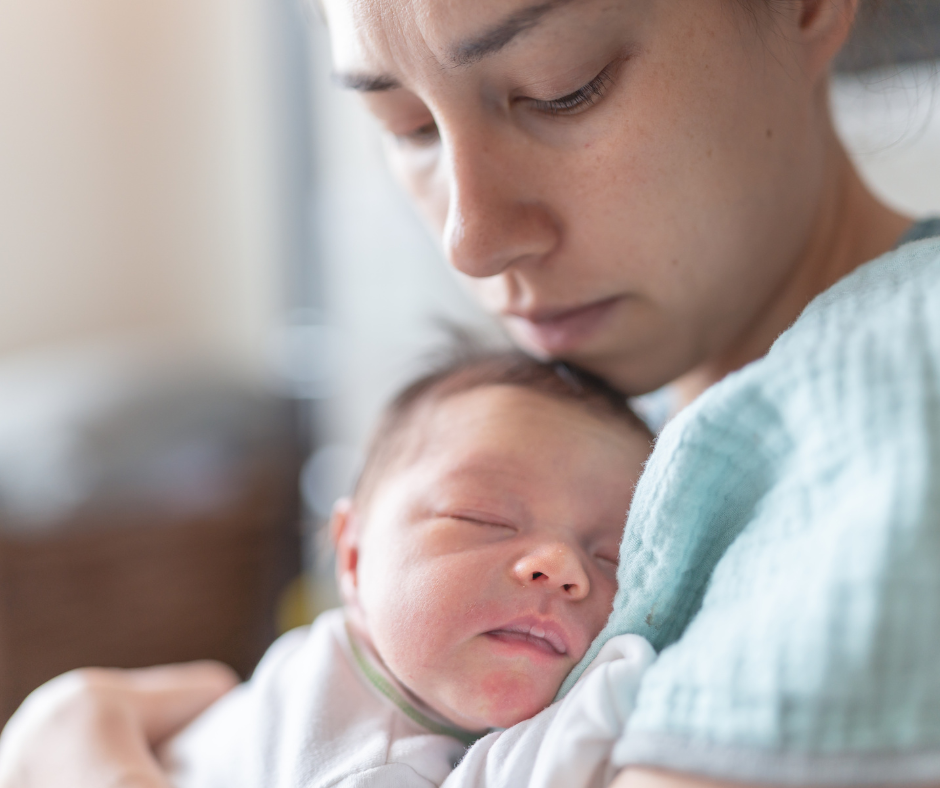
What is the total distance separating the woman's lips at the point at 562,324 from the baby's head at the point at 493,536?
0.04 metres

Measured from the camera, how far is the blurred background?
200 centimetres

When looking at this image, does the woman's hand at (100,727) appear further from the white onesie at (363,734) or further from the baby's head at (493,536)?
the baby's head at (493,536)

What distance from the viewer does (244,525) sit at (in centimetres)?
230

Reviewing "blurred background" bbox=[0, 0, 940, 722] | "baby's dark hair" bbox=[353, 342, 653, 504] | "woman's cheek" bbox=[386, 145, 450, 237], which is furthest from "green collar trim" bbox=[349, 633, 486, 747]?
"blurred background" bbox=[0, 0, 940, 722]

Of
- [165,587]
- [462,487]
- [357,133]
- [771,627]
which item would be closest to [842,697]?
[771,627]

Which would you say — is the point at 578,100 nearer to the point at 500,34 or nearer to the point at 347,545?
the point at 500,34

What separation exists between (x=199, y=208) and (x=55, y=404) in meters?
1.78

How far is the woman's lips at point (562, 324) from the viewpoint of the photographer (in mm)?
868

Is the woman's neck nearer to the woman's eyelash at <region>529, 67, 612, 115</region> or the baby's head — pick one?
the baby's head

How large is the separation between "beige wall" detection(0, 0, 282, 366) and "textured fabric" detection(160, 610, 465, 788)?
8.88ft

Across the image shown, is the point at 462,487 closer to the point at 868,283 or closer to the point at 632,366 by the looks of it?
the point at 632,366

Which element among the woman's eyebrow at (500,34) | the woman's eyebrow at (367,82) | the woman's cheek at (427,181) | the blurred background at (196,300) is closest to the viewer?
the woman's eyebrow at (500,34)

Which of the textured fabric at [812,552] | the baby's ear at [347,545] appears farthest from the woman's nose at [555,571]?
the baby's ear at [347,545]

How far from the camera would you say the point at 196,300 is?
155 inches
